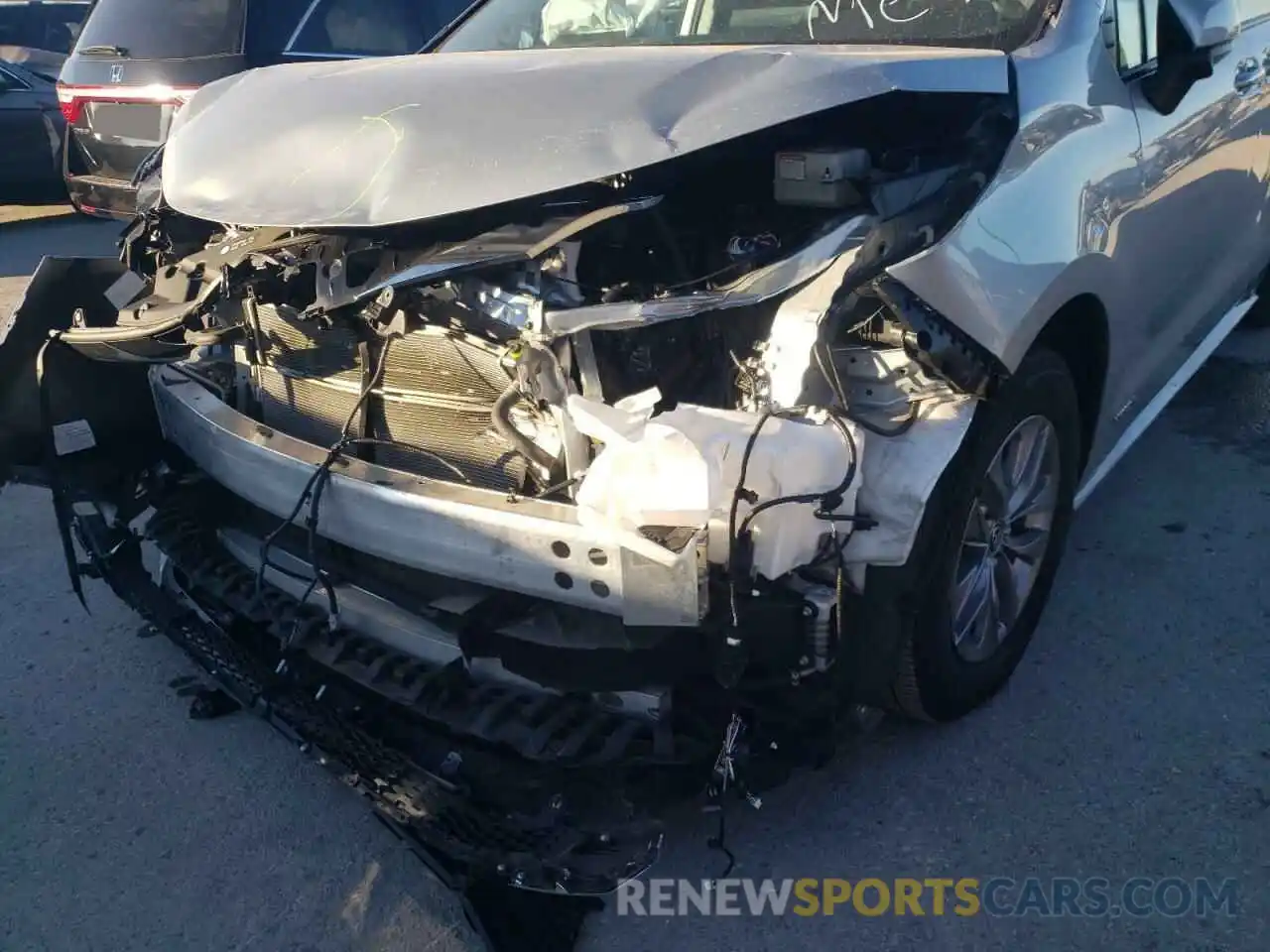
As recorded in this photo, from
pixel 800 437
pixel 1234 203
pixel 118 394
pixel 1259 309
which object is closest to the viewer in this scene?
pixel 800 437

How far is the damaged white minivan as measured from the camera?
2020 mm

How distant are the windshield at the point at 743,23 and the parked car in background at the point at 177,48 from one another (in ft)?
7.76

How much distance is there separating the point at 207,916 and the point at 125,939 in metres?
→ 0.16

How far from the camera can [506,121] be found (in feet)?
7.55

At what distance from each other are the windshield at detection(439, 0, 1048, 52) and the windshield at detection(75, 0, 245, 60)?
2.55 meters

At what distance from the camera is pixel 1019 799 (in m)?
2.49

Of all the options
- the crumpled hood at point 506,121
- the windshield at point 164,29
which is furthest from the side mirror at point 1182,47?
the windshield at point 164,29

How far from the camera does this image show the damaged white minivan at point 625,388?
2.02 metres

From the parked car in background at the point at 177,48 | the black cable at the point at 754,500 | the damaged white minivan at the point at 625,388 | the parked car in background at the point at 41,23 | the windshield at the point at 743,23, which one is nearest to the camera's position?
the black cable at the point at 754,500

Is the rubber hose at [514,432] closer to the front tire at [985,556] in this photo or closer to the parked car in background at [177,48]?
the front tire at [985,556]

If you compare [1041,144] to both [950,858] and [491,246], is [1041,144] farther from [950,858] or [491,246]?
[950,858]

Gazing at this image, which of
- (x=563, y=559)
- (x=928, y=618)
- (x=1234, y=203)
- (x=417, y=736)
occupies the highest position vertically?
(x=1234, y=203)

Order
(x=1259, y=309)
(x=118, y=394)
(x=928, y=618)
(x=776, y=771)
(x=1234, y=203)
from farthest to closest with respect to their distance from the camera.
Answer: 1. (x=1259, y=309)
2. (x=1234, y=203)
3. (x=118, y=394)
4. (x=928, y=618)
5. (x=776, y=771)

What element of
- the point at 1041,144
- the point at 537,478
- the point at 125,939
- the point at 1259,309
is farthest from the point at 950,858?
the point at 1259,309
